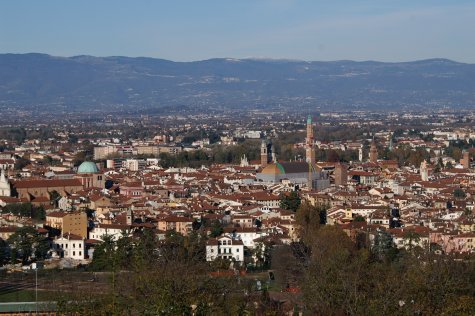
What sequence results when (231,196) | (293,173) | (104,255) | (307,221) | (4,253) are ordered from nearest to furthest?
(104,255), (4,253), (307,221), (231,196), (293,173)

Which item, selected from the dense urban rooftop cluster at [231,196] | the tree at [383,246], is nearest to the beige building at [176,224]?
the dense urban rooftop cluster at [231,196]

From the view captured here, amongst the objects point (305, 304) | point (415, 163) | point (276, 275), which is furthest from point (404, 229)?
point (415, 163)

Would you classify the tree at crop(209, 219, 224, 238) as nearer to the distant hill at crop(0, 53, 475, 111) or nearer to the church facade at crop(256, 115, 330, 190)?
the church facade at crop(256, 115, 330, 190)

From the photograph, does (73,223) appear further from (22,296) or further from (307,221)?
(22,296)

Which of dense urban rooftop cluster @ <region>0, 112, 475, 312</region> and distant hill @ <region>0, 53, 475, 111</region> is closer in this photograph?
dense urban rooftop cluster @ <region>0, 112, 475, 312</region>

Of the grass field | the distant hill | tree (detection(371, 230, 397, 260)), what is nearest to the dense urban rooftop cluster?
tree (detection(371, 230, 397, 260))

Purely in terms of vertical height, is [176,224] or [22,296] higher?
[22,296]

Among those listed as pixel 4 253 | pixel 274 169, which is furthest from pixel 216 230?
pixel 274 169

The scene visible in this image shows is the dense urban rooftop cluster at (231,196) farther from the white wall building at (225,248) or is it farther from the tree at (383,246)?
the tree at (383,246)

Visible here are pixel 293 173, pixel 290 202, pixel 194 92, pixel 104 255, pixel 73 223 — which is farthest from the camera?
pixel 194 92

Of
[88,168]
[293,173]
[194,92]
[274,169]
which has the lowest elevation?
[194,92]

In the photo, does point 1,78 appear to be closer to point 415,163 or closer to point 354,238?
point 415,163
